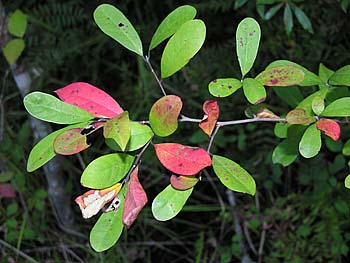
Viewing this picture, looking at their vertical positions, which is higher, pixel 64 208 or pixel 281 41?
pixel 281 41

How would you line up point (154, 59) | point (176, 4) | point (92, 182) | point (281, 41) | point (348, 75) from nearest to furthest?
1. point (92, 182)
2. point (348, 75)
3. point (281, 41)
4. point (176, 4)
5. point (154, 59)

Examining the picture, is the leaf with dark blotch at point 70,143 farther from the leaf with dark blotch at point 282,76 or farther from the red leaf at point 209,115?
the leaf with dark blotch at point 282,76

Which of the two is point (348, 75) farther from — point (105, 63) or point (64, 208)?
point (105, 63)

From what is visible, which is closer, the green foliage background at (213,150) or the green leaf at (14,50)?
the green leaf at (14,50)

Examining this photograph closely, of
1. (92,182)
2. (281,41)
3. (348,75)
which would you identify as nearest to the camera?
(92,182)

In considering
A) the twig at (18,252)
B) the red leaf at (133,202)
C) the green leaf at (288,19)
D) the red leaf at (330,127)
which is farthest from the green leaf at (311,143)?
the twig at (18,252)

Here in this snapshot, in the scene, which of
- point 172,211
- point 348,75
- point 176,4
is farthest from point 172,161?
point 176,4

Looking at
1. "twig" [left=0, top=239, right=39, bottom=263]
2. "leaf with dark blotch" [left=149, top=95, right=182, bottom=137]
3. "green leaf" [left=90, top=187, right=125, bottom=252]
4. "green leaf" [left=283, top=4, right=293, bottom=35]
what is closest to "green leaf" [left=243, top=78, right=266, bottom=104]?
"leaf with dark blotch" [left=149, top=95, right=182, bottom=137]

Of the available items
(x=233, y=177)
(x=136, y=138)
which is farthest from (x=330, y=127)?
(x=136, y=138)
